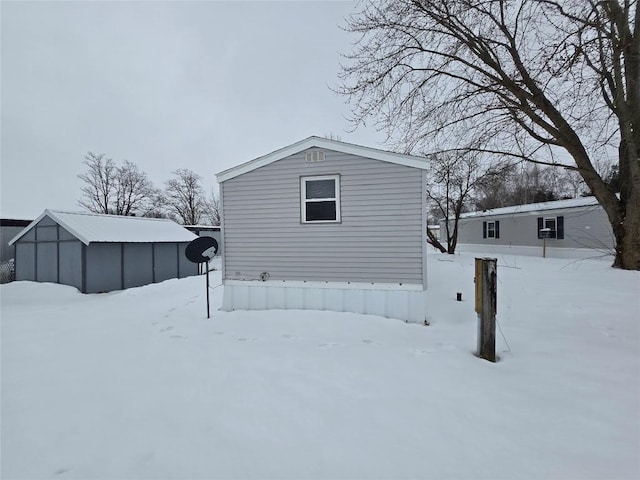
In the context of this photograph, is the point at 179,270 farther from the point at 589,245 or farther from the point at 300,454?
the point at 589,245

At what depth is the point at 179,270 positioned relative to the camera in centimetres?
1405

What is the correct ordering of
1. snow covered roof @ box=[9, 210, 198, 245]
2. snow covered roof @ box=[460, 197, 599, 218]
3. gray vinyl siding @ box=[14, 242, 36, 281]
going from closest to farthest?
Result: 1. snow covered roof @ box=[9, 210, 198, 245]
2. gray vinyl siding @ box=[14, 242, 36, 281]
3. snow covered roof @ box=[460, 197, 599, 218]

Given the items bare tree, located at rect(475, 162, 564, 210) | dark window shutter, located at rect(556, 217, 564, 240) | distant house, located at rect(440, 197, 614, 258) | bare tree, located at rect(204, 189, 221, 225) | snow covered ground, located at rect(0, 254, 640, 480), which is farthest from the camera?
bare tree, located at rect(204, 189, 221, 225)

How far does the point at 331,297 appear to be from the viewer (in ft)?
19.1

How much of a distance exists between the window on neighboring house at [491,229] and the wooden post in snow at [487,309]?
19098 millimetres

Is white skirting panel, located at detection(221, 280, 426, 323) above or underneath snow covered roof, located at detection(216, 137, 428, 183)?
underneath

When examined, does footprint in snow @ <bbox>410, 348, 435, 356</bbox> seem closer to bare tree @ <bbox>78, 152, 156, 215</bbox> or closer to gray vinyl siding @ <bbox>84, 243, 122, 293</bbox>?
gray vinyl siding @ <bbox>84, 243, 122, 293</bbox>

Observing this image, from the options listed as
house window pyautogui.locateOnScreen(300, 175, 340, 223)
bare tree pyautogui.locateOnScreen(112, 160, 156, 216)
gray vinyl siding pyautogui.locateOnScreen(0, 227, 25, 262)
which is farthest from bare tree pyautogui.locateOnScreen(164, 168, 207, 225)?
house window pyautogui.locateOnScreen(300, 175, 340, 223)

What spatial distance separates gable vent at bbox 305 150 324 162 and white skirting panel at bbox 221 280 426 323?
2632 mm

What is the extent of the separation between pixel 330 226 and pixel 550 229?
15857 millimetres

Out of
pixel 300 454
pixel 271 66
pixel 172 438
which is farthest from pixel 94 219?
pixel 300 454

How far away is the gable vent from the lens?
19.4 feet

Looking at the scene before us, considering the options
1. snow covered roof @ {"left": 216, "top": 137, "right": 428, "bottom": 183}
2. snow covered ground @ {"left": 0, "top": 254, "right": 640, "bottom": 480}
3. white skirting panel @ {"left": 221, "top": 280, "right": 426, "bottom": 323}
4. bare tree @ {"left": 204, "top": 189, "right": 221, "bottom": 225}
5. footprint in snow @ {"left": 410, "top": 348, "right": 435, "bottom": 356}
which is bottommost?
footprint in snow @ {"left": 410, "top": 348, "right": 435, "bottom": 356}

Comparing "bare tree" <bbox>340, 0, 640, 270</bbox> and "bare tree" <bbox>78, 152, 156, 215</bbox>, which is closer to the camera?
"bare tree" <bbox>340, 0, 640, 270</bbox>
